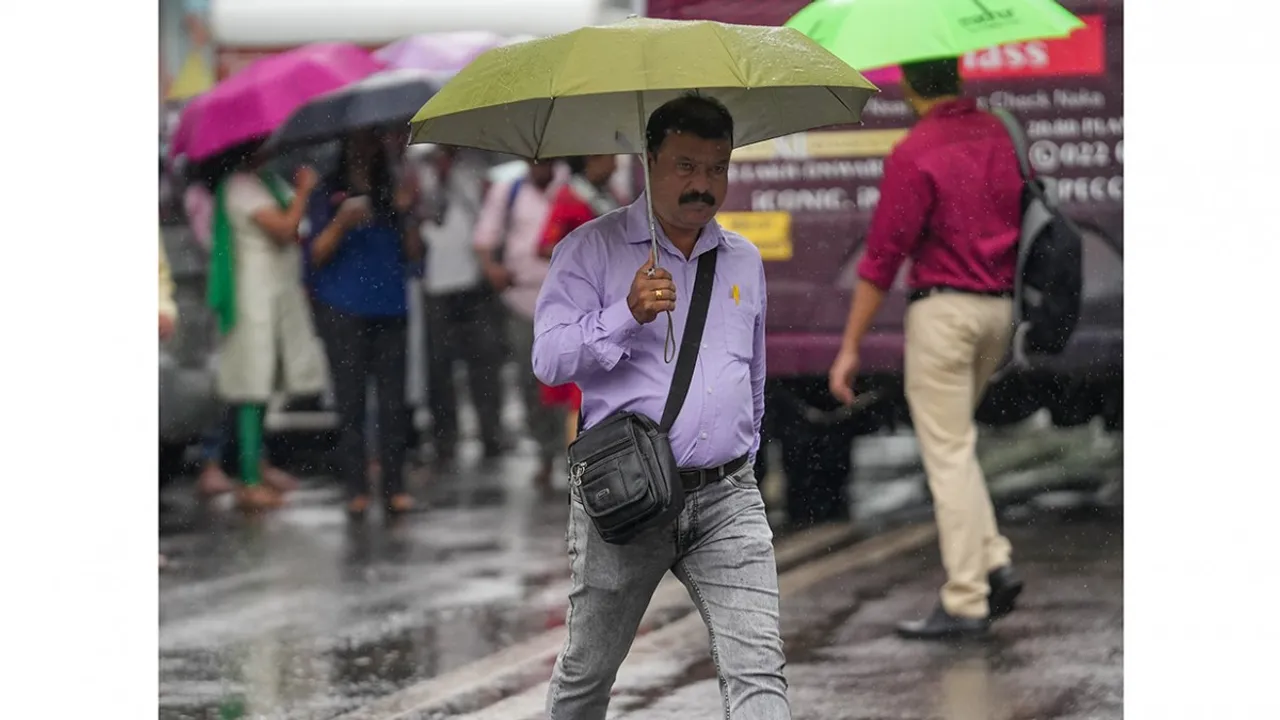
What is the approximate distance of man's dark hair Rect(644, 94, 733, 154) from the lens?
174 inches

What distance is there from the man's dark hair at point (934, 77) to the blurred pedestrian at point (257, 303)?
8.91 ft

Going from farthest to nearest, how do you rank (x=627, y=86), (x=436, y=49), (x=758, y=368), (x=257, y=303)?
(x=257, y=303), (x=436, y=49), (x=758, y=368), (x=627, y=86)

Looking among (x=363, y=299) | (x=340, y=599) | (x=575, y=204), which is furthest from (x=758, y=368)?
(x=575, y=204)

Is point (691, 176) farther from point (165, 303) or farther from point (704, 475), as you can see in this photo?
point (165, 303)

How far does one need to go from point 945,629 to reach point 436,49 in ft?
9.97

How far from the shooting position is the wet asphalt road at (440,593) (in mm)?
6273

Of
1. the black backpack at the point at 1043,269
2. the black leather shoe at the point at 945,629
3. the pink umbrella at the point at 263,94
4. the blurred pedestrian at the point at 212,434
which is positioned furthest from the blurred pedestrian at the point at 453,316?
the black backpack at the point at 1043,269

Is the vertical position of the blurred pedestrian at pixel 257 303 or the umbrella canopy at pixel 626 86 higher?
the umbrella canopy at pixel 626 86

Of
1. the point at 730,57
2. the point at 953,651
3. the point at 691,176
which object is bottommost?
the point at 953,651

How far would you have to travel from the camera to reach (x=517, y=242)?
9.36 metres

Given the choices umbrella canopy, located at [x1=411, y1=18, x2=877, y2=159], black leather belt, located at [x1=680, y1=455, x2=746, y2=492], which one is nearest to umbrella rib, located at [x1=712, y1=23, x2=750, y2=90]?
umbrella canopy, located at [x1=411, y1=18, x2=877, y2=159]

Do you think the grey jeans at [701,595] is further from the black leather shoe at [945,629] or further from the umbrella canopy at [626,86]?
the black leather shoe at [945,629]

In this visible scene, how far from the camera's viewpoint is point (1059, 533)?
7.45 metres

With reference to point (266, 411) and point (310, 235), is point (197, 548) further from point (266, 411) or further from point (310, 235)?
point (310, 235)
